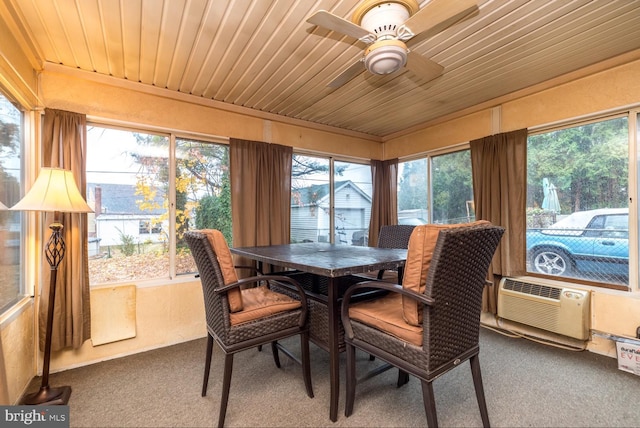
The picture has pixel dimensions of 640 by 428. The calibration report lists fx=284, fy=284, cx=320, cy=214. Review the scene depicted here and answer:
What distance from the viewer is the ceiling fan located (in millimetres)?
1384

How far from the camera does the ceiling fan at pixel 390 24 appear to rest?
1384 mm

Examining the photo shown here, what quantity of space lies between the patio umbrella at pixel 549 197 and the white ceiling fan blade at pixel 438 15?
7.18 feet

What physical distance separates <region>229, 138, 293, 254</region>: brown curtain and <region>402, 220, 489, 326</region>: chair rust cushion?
7.08 ft

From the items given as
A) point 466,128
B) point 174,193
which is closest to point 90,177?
point 174,193

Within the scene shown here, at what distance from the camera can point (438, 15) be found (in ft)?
4.59

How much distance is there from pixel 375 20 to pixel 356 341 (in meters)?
1.77

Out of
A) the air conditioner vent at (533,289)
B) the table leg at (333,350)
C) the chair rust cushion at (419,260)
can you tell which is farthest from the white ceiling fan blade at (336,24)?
the air conditioner vent at (533,289)

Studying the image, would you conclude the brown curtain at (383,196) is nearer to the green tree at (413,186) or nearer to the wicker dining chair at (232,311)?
the green tree at (413,186)

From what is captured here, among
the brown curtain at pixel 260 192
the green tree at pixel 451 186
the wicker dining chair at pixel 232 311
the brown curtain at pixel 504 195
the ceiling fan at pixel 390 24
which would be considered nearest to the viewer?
the ceiling fan at pixel 390 24

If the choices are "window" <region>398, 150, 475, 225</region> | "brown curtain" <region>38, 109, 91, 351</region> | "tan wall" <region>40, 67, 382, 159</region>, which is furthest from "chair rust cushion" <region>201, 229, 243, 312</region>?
"window" <region>398, 150, 475, 225</region>

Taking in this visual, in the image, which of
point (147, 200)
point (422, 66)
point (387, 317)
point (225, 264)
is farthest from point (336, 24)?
point (147, 200)

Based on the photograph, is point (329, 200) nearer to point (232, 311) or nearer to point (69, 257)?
point (232, 311)

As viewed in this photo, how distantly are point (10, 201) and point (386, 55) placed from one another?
2.66 meters

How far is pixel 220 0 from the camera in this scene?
166 cm
